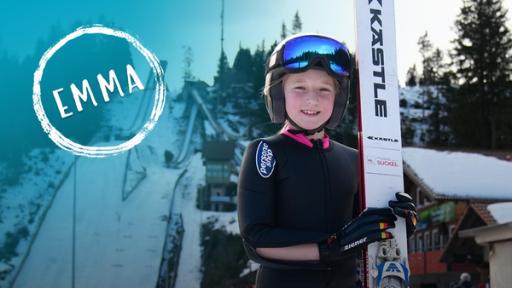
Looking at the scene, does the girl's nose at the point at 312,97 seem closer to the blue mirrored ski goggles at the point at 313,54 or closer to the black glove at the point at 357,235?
the blue mirrored ski goggles at the point at 313,54

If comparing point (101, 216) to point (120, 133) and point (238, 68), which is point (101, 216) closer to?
point (120, 133)

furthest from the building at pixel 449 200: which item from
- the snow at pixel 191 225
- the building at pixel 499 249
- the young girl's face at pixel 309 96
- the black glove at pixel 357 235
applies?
the black glove at pixel 357 235

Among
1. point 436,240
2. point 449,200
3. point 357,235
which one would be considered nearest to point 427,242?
point 436,240

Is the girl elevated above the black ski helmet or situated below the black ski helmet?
below

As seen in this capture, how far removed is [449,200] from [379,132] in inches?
796

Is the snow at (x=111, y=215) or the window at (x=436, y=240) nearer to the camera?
the window at (x=436, y=240)

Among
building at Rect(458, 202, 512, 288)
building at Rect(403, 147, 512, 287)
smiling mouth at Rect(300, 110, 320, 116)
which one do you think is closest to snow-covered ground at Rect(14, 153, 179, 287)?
building at Rect(403, 147, 512, 287)

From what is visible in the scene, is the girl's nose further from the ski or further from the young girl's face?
the ski

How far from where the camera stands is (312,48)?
9.78 ft

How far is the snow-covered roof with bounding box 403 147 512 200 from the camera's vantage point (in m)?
22.1

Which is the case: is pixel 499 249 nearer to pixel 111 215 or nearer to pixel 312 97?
pixel 312 97

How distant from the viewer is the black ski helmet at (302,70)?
2.99 meters

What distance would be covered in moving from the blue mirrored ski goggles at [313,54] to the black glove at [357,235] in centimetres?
66

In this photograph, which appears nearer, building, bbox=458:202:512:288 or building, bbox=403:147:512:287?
building, bbox=458:202:512:288
